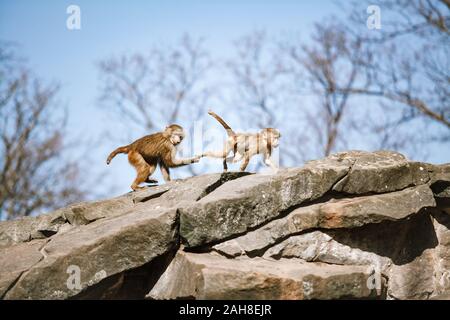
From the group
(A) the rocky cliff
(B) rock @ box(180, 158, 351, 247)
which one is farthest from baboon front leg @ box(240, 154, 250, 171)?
(B) rock @ box(180, 158, 351, 247)

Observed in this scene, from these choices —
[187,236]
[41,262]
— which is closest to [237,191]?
[187,236]

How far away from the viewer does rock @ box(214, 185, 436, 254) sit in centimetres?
787

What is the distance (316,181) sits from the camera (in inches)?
322

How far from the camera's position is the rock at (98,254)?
7203 millimetres

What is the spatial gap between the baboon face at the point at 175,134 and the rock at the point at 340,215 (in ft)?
10.0

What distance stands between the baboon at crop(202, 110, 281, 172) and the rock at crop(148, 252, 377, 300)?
3553mm

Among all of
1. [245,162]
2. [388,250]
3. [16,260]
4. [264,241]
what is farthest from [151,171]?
[388,250]

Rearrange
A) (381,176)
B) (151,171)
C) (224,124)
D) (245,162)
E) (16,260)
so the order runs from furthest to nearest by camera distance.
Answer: (245,162), (224,124), (151,171), (381,176), (16,260)

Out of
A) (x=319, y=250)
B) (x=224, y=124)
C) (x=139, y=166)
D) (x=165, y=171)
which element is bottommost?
(x=319, y=250)

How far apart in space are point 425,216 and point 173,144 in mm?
4827

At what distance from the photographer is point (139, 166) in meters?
9.95

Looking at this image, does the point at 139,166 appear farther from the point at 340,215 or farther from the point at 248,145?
the point at 340,215

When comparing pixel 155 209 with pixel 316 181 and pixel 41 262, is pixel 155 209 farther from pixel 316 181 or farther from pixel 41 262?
pixel 316 181

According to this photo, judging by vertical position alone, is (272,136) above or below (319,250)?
above
